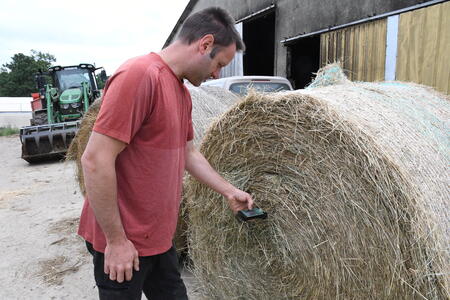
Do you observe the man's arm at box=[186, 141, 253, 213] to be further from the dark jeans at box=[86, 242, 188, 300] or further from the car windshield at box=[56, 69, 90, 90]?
the car windshield at box=[56, 69, 90, 90]

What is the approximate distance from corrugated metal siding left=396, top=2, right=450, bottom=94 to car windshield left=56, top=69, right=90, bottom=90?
29.3ft

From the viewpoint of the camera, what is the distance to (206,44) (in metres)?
1.51

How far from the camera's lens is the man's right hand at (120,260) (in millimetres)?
1445

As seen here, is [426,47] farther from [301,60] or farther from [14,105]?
[14,105]

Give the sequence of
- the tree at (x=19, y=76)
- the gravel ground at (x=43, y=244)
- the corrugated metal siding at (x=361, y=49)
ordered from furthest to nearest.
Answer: the tree at (x=19, y=76), the corrugated metal siding at (x=361, y=49), the gravel ground at (x=43, y=244)

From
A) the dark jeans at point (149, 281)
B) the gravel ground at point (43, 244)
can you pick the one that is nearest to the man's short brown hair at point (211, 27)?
the dark jeans at point (149, 281)

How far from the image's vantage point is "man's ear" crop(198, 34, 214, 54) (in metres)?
1.50

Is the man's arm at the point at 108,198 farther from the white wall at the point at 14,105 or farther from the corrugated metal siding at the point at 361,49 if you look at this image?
the white wall at the point at 14,105

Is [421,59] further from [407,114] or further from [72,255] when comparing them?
[72,255]

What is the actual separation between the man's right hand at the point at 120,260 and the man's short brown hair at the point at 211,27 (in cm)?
89

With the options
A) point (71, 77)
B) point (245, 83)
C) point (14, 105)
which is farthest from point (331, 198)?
point (14, 105)

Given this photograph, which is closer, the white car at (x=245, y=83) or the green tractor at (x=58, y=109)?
the white car at (x=245, y=83)

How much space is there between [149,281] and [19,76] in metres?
54.4

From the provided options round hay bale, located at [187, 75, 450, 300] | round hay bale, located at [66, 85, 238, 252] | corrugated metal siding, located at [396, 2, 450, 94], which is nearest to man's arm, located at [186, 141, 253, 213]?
round hay bale, located at [187, 75, 450, 300]
